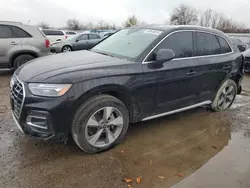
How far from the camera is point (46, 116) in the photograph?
2572 mm

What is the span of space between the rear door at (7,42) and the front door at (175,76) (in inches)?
216

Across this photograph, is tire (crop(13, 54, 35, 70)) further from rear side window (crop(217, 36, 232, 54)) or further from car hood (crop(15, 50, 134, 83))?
rear side window (crop(217, 36, 232, 54))

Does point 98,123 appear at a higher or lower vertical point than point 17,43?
lower

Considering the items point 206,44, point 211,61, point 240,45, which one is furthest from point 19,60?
point 240,45

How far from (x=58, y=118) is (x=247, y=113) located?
4.01m

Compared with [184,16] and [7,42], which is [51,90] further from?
[184,16]

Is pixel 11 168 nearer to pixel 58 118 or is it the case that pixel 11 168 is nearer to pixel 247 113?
pixel 58 118

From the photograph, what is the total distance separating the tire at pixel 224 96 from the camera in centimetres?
446

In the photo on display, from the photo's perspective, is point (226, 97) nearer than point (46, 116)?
No

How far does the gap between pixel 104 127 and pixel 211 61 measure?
232cm

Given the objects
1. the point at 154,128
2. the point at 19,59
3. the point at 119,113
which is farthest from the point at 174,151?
the point at 19,59

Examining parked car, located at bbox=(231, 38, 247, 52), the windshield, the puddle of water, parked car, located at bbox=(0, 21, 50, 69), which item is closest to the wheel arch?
the windshield

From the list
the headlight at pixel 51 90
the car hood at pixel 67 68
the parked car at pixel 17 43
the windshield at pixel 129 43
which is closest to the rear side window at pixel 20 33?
the parked car at pixel 17 43

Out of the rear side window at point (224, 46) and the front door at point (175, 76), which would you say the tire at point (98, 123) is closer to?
the front door at point (175, 76)
